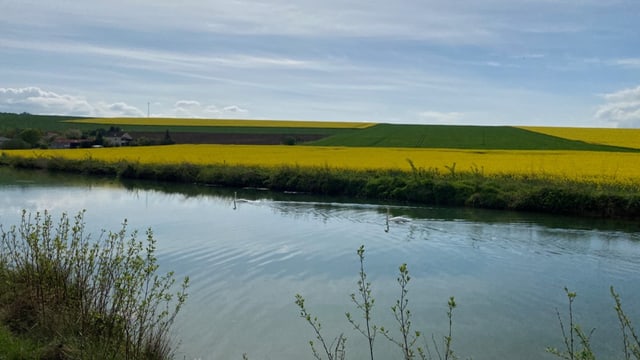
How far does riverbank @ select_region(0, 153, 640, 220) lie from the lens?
2025cm

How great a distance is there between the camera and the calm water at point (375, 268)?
8.23 metres

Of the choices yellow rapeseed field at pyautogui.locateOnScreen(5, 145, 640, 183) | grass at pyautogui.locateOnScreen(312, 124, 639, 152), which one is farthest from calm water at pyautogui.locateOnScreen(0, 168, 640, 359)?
grass at pyautogui.locateOnScreen(312, 124, 639, 152)

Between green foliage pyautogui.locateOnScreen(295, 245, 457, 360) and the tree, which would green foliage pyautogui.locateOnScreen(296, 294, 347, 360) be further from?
the tree

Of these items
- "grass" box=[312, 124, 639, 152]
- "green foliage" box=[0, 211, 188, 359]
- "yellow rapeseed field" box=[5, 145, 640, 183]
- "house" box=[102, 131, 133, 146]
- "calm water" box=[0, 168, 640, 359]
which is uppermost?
"grass" box=[312, 124, 639, 152]

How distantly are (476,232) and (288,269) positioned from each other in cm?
705

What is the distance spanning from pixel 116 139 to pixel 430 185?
45.3 m

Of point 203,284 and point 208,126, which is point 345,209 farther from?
point 208,126

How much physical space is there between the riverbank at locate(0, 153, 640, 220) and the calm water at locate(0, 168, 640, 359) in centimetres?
130

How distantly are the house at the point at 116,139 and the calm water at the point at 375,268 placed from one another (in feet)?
123

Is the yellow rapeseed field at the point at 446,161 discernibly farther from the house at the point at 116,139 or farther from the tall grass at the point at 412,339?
the tall grass at the point at 412,339

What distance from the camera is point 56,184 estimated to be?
29.5 metres

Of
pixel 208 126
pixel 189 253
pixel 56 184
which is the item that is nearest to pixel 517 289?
pixel 189 253

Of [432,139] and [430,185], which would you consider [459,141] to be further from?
[430,185]

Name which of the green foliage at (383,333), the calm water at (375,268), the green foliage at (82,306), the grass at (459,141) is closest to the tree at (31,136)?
the grass at (459,141)
